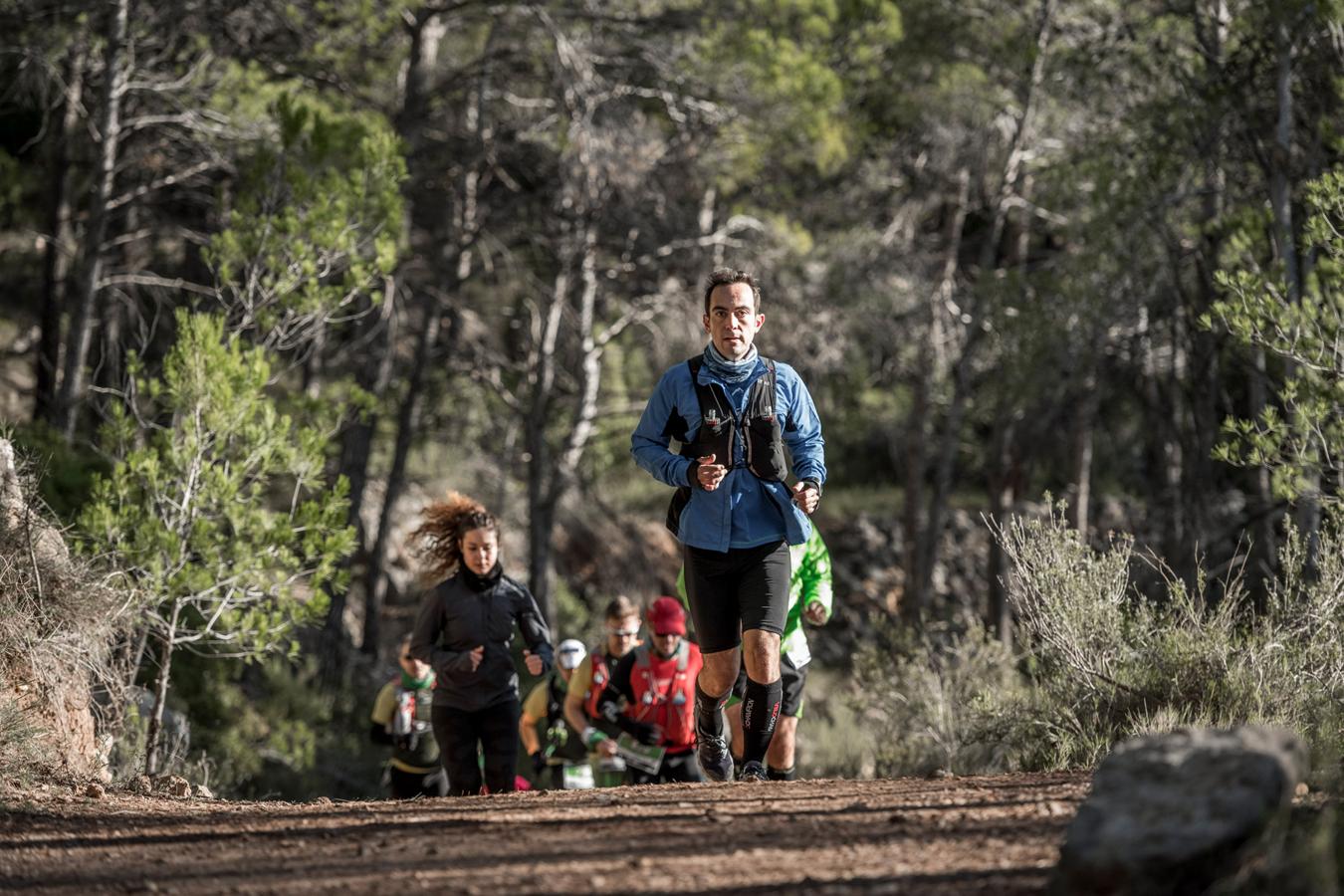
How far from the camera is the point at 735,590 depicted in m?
6.40

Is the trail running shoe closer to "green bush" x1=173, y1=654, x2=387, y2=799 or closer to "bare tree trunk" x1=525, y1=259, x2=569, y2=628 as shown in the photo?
"green bush" x1=173, y1=654, x2=387, y2=799

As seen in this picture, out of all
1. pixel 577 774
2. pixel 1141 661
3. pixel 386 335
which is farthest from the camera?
pixel 386 335

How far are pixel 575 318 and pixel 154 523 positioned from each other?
11.0 m

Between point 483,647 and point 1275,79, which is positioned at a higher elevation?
point 1275,79

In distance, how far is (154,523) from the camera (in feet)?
28.4

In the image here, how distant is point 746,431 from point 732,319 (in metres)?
0.45

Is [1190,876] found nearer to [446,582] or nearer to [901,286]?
[446,582]

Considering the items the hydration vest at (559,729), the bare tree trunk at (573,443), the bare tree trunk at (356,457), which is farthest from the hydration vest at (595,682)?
the bare tree trunk at (573,443)

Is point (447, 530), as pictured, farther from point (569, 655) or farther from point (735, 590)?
point (735, 590)

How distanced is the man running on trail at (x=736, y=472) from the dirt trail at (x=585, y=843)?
26.7 inches

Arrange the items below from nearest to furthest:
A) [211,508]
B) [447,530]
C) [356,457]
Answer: [447,530] → [211,508] → [356,457]

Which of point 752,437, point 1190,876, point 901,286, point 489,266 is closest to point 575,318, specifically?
point 489,266

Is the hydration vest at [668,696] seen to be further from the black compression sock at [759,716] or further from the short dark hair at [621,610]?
the black compression sock at [759,716]

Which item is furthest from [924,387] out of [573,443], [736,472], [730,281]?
[736,472]
